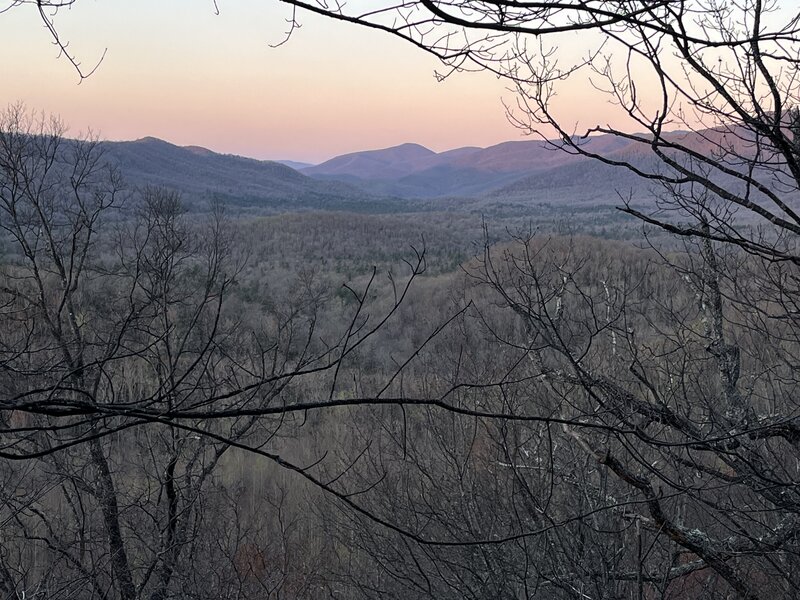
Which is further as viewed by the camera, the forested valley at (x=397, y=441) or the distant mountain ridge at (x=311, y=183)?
the distant mountain ridge at (x=311, y=183)

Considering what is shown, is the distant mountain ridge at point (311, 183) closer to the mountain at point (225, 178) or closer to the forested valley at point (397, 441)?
the mountain at point (225, 178)

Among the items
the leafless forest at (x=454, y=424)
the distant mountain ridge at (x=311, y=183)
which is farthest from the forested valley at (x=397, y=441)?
the distant mountain ridge at (x=311, y=183)

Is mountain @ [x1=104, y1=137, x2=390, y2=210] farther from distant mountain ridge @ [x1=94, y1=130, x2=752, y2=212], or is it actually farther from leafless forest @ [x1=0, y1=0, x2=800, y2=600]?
leafless forest @ [x1=0, y1=0, x2=800, y2=600]

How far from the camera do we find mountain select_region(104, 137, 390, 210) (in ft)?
291

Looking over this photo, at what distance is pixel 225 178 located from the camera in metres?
110

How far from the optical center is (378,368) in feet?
69.4

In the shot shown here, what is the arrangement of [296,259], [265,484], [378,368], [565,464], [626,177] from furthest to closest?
[626,177], [296,259], [378,368], [265,484], [565,464]

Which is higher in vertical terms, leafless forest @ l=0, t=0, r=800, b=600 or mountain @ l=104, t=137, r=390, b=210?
mountain @ l=104, t=137, r=390, b=210

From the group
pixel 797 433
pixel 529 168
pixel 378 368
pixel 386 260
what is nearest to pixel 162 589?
pixel 797 433

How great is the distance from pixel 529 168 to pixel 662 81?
6174 inches

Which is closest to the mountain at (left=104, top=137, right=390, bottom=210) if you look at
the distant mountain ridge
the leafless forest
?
the distant mountain ridge

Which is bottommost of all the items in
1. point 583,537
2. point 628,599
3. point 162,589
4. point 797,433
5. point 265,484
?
point 265,484

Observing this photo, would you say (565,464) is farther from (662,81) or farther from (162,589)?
(662,81)

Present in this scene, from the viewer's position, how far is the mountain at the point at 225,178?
88750mm
